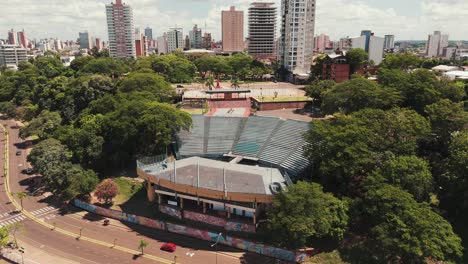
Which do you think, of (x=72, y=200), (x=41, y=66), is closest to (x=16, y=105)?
(x=41, y=66)

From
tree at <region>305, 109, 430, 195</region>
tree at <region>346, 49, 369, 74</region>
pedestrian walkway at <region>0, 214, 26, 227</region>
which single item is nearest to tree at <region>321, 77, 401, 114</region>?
tree at <region>305, 109, 430, 195</region>

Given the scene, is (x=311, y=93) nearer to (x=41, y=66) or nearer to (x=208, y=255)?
(x=208, y=255)

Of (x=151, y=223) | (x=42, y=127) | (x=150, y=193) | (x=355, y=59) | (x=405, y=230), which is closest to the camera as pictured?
(x=405, y=230)

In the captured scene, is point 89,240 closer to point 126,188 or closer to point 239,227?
point 126,188

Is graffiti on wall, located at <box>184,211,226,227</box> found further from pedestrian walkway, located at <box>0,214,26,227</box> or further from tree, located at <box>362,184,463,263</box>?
pedestrian walkway, located at <box>0,214,26,227</box>

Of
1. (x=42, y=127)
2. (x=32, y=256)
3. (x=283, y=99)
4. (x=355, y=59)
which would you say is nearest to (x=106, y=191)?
(x=32, y=256)

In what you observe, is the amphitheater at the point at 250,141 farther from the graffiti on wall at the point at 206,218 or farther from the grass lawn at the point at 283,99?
the grass lawn at the point at 283,99
